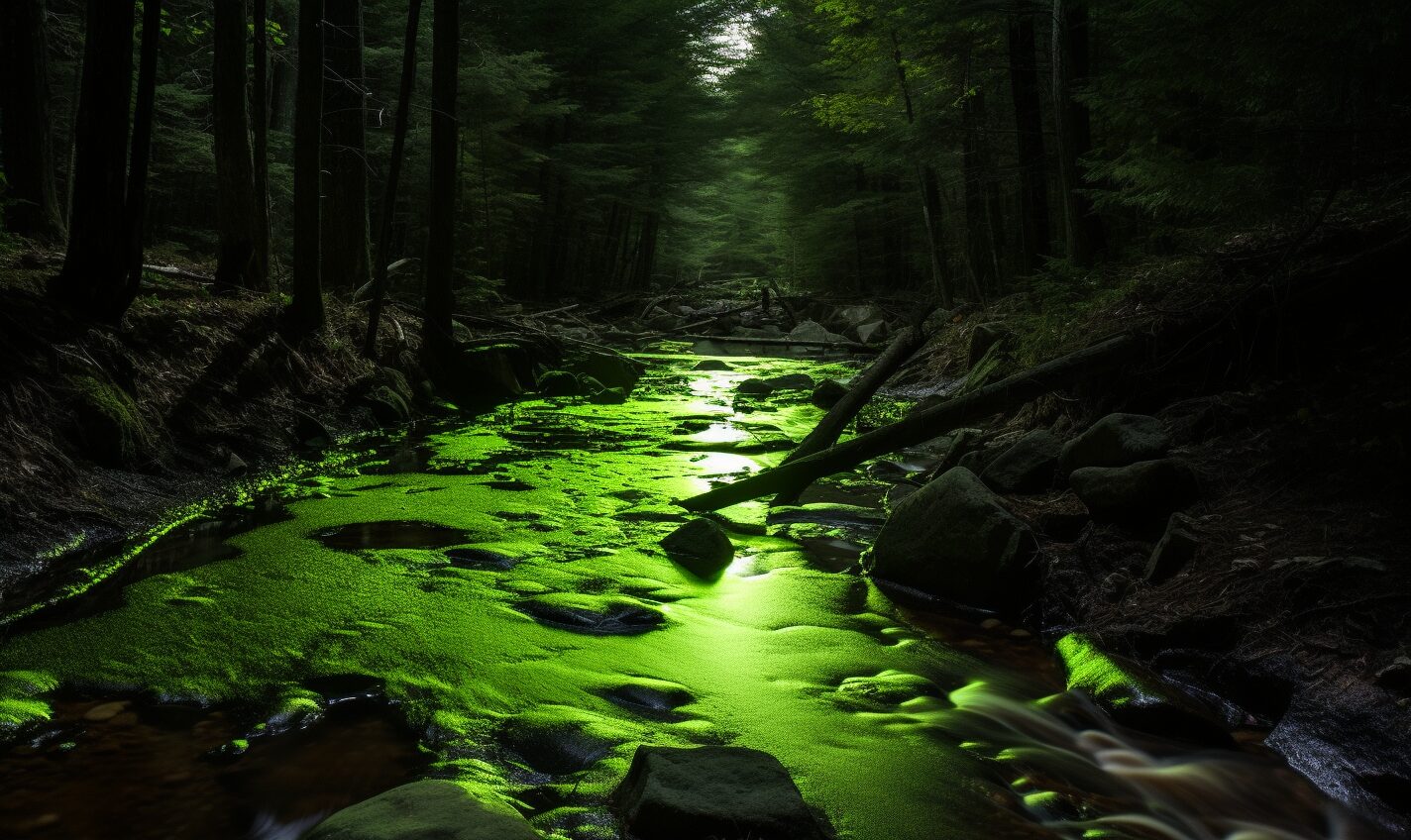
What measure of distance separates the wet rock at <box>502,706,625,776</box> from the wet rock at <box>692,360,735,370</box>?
14.8m

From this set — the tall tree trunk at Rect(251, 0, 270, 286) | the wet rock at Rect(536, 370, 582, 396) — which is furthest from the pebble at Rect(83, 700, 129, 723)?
the wet rock at Rect(536, 370, 582, 396)

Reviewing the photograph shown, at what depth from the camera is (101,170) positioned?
5.18 metres

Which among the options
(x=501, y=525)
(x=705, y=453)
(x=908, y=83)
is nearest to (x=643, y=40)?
(x=908, y=83)

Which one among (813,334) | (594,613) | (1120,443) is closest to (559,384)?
(594,613)

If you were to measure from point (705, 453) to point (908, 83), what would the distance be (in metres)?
11.2

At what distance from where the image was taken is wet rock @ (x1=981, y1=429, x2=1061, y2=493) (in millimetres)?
4973

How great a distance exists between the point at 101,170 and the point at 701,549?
4.57 metres

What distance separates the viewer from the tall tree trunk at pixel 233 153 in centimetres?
820

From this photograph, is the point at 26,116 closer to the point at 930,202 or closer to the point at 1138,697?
the point at 1138,697

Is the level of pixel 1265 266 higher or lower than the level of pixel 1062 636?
higher

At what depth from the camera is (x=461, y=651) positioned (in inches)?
129

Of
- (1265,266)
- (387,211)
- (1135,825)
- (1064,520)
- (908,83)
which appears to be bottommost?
(1135,825)

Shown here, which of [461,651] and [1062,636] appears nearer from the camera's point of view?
[461,651]

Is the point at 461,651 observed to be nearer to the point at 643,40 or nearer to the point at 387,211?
the point at 387,211
